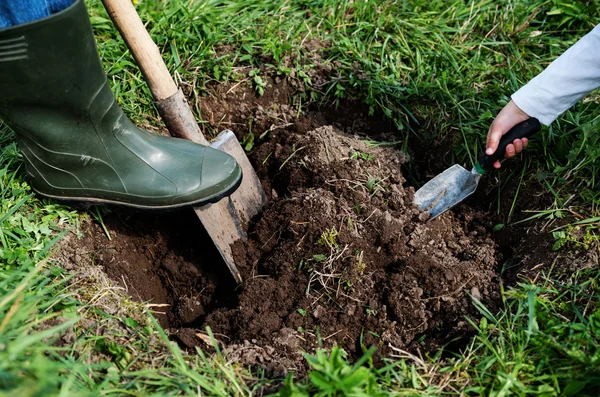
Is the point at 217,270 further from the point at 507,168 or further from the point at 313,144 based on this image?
the point at 507,168

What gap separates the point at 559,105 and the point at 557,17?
115cm

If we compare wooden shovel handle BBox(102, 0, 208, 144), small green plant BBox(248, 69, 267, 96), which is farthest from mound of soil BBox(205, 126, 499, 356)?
wooden shovel handle BBox(102, 0, 208, 144)

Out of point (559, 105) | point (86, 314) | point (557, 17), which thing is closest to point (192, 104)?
point (86, 314)

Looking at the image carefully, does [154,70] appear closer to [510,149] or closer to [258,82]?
[258,82]

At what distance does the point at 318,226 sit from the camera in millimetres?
2182

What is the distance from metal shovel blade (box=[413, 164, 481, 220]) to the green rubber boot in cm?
79

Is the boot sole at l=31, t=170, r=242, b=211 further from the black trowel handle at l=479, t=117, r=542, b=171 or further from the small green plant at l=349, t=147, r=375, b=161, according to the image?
the black trowel handle at l=479, t=117, r=542, b=171

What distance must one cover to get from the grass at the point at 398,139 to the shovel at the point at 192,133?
1.20 ft

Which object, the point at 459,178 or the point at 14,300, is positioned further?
the point at 459,178

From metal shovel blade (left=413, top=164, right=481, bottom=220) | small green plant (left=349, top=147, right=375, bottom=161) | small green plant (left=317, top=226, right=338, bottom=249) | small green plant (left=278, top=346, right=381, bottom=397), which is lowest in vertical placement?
metal shovel blade (left=413, top=164, right=481, bottom=220)

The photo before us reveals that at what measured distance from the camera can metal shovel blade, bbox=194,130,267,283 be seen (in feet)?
7.36

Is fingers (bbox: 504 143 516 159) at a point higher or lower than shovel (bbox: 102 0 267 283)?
lower

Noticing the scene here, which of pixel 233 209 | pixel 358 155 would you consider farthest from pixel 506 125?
pixel 233 209

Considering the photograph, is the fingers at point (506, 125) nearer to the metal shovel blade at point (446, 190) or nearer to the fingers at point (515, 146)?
the fingers at point (515, 146)
